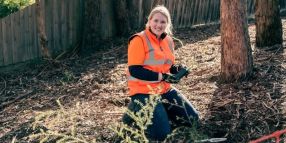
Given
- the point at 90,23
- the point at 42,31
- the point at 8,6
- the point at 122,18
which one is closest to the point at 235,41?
the point at 42,31

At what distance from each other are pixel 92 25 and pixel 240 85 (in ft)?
14.7

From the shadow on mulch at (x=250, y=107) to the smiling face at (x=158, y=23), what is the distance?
1.12 meters

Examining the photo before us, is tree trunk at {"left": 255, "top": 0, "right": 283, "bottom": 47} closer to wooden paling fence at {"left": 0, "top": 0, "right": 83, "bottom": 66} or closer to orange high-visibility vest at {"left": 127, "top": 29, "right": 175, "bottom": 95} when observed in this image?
orange high-visibility vest at {"left": 127, "top": 29, "right": 175, "bottom": 95}

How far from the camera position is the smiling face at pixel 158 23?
18.2 feet

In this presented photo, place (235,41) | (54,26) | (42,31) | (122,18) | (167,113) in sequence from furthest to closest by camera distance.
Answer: (122,18) < (54,26) < (42,31) < (235,41) < (167,113)

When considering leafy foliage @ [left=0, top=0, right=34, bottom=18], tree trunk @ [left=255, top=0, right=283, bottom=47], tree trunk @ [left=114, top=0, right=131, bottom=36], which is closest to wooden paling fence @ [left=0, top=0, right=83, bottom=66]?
tree trunk @ [left=114, top=0, right=131, bottom=36]

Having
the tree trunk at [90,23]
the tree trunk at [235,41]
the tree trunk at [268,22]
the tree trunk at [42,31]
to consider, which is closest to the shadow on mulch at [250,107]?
the tree trunk at [235,41]

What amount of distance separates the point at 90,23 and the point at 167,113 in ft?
15.8

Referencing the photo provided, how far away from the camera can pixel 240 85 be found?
21.5ft

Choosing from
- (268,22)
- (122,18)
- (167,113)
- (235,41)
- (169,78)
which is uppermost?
(122,18)

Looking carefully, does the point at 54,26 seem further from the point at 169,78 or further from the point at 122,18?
the point at 169,78

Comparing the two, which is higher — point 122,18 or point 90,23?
point 122,18

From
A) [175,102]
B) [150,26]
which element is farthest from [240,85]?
[150,26]

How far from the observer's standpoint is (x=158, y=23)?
18.2 ft
